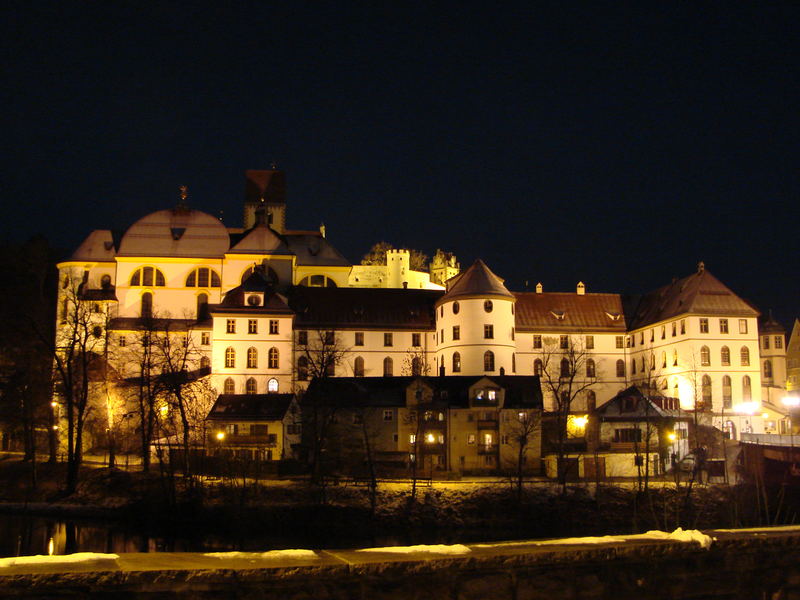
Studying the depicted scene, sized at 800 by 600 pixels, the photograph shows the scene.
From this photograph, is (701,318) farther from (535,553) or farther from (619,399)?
(535,553)

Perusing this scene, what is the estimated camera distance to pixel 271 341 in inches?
2904

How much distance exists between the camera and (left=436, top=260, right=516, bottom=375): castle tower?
2955 inches

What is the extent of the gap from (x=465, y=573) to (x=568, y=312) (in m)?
78.3

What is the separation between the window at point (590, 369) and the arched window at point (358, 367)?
76.3 ft

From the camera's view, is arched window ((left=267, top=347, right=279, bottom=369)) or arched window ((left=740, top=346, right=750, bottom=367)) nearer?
arched window ((left=267, top=347, right=279, bottom=369))

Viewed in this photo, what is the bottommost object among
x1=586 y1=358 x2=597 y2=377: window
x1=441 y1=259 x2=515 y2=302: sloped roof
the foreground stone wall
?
the foreground stone wall

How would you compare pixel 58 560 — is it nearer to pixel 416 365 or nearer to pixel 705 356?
pixel 416 365

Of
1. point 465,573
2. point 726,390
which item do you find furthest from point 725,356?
point 465,573

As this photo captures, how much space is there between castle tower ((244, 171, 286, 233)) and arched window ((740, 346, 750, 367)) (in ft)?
199

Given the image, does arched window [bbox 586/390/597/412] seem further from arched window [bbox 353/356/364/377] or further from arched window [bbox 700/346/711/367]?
arched window [bbox 353/356/364/377]

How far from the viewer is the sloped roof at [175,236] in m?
81.1

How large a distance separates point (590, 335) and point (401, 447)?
105 ft

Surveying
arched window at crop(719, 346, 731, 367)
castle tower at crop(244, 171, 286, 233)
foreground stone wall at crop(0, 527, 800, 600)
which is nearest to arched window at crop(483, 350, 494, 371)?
arched window at crop(719, 346, 731, 367)

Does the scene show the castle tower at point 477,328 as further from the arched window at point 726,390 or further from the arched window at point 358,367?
the arched window at point 726,390
